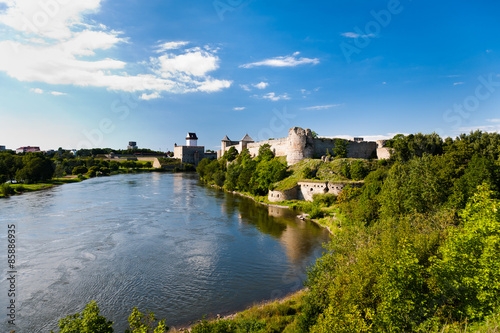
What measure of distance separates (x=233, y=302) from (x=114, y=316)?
4738 mm

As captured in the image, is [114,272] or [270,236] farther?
[270,236]

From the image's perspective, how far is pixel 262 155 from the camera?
162 feet

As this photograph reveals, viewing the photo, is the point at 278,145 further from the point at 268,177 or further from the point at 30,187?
the point at 30,187

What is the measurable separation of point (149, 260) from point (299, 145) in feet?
93.8

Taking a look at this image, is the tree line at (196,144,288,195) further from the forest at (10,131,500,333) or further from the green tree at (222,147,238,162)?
the forest at (10,131,500,333)

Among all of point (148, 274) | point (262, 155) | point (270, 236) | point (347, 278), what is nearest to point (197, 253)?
point (148, 274)

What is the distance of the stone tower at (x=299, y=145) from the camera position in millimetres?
40031

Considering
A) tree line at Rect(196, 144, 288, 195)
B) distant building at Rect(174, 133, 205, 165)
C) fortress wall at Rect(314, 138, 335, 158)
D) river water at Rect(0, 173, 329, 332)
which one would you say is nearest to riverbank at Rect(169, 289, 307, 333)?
river water at Rect(0, 173, 329, 332)

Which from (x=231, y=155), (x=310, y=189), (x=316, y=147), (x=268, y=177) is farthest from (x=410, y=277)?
(x=231, y=155)

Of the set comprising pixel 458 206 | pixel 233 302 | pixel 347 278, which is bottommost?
pixel 233 302

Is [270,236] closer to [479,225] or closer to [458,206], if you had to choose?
[458,206]

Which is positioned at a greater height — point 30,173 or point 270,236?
point 30,173

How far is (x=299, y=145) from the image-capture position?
132 feet

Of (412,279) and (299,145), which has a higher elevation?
(299,145)
